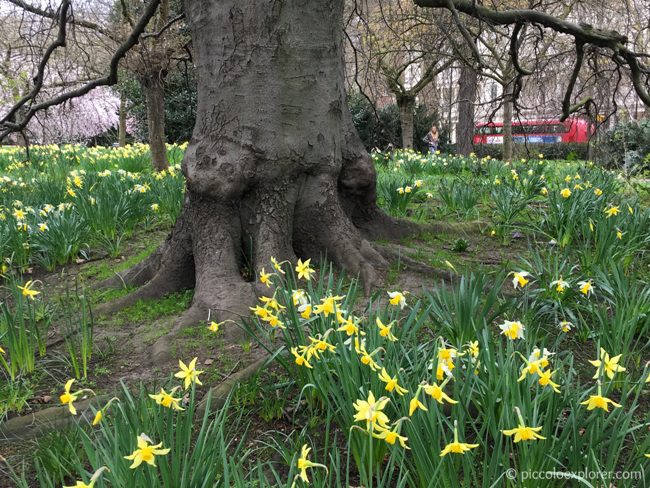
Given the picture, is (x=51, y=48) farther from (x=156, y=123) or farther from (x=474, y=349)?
(x=156, y=123)

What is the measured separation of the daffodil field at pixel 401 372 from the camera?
1315 millimetres

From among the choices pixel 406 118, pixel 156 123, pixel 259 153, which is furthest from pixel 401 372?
pixel 406 118

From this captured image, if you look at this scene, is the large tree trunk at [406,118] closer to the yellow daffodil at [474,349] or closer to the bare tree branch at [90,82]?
the bare tree branch at [90,82]

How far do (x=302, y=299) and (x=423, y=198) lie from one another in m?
3.76

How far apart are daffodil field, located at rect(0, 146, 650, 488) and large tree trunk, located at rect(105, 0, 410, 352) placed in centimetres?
30

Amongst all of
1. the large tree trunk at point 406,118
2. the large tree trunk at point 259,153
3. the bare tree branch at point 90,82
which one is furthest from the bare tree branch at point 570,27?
the large tree trunk at point 406,118

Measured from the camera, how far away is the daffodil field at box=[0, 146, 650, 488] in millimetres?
1315

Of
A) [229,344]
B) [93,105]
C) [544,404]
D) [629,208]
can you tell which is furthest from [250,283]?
[93,105]

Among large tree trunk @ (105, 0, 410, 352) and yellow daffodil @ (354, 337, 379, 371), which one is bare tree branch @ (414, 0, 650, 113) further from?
yellow daffodil @ (354, 337, 379, 371)

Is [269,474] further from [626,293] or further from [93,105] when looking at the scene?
[93,105]

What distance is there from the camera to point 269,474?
173 centimetres

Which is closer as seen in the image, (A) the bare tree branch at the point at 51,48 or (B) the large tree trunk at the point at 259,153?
(B) the large tree trunk at the point at 259,153

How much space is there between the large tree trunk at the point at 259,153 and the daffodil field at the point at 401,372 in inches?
11.9

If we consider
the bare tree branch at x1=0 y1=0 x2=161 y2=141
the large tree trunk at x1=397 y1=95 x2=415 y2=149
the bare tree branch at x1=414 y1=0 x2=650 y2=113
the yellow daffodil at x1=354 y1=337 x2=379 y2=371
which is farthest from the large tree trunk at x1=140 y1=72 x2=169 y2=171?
the yellow daffodil at x1=354 y1=337 x2=379 y2=371
